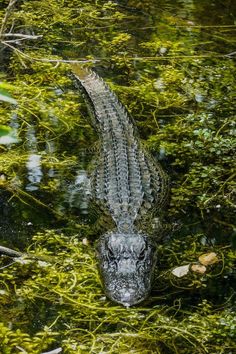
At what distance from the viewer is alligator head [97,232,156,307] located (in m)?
4.23

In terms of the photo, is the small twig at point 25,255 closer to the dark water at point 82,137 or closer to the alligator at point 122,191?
the dark water at point 82,137

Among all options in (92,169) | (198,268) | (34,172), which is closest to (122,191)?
(92,169)

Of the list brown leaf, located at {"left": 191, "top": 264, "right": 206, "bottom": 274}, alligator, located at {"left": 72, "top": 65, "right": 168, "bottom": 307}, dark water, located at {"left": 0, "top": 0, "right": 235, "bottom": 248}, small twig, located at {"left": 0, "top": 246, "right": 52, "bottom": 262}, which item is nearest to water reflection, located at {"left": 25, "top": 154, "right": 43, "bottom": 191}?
dark water, located at {"left": 0, "top": 0, "right": 235, "bottom": 248}

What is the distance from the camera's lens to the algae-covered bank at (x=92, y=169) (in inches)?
159

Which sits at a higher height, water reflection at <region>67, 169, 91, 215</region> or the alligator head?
the alligator head

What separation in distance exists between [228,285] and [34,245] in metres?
1.38

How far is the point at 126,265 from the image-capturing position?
176 inches

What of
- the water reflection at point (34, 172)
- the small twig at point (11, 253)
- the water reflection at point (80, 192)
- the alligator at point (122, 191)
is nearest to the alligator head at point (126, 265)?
the alligator at point (122, 191)

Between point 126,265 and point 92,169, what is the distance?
5.29 feet

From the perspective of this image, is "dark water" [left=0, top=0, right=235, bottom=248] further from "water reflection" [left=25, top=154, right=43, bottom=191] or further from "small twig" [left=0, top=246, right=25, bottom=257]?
"small twig" [left=0, top=246, right=25, bottom=257]

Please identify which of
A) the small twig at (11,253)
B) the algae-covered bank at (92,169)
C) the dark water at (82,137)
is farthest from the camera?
the dark water at (82,137)

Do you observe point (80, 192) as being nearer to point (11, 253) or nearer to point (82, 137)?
point (82, 137)

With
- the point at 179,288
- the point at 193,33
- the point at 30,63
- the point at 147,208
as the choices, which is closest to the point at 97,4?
the point at 193,33

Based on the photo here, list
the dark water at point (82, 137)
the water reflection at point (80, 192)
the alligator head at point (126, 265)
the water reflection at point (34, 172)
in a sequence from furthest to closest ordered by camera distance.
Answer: the water reflection at point (34, 172) → the water reflection at point (80, 192) → the dark water at point (82, 137) → the alligator head at point (126, 265)
